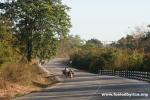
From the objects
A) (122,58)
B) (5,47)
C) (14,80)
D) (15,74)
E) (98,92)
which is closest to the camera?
(98,92)

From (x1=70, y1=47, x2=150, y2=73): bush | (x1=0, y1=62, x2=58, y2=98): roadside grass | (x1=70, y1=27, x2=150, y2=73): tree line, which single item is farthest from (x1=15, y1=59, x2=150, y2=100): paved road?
(x1=70, y1=47, x2=150, y2=73): bush

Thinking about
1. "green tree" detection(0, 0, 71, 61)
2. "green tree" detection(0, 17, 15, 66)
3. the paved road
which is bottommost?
the paved road

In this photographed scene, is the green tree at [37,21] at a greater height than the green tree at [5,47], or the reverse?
the green tree at [37,21]

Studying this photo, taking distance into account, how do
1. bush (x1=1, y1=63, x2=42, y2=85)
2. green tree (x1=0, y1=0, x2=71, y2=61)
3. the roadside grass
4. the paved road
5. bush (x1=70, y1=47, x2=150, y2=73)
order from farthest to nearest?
bush (x1=70, y1=47, x2=150, y2=73)
green tree (x1=0, y1=0, x2=71, y2=61)
bush (x1=1, y1=63, x2=42, y2=85)
the roadside grass
the paved road

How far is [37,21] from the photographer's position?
216ft

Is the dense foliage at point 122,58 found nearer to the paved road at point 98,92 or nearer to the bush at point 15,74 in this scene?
the bush at point 15,74

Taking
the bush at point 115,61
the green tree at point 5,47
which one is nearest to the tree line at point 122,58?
the bush at point 115,61

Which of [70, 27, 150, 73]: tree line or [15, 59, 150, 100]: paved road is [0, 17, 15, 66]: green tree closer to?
[15, 59, 150, 100]: paved road

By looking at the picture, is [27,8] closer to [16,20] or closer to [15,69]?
[16,20]

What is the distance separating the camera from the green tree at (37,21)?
215 ft

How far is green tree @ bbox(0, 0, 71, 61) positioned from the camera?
65.4 m

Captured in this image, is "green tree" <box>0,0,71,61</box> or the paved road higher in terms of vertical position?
"green tree" <box>0,0,71,61</box>

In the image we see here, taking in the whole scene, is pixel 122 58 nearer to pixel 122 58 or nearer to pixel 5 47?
pixel 122 58

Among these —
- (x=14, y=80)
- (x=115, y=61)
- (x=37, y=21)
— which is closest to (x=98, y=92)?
(x=14, y=80)
